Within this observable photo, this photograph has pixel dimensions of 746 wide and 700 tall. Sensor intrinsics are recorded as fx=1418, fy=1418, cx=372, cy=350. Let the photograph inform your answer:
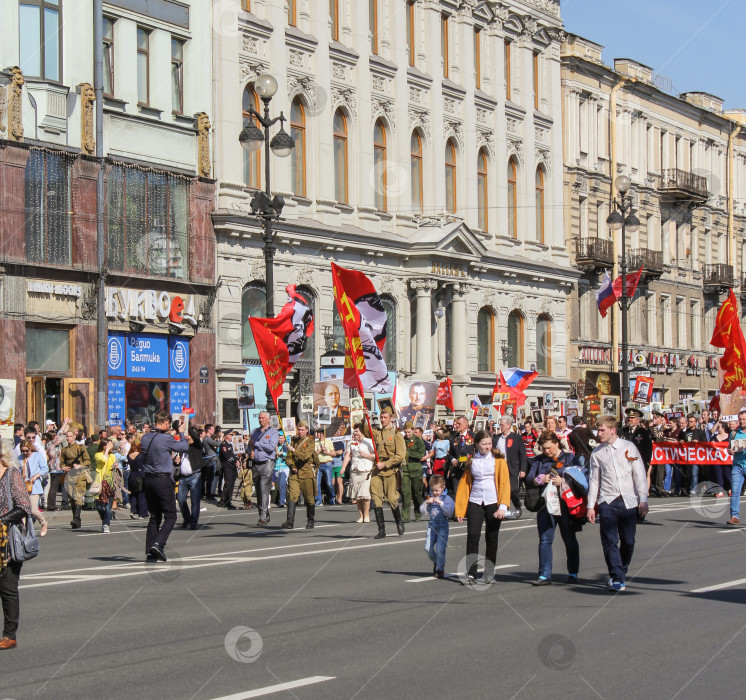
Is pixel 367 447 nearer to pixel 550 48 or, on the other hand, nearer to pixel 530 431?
pixel 530 431

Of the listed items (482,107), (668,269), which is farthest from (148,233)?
(668,269)

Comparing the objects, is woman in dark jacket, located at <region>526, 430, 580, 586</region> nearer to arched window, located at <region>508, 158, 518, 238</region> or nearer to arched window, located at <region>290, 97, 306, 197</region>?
arched window, located at <region>290, 97, 306, 197</region>

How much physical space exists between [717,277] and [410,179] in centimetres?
2808

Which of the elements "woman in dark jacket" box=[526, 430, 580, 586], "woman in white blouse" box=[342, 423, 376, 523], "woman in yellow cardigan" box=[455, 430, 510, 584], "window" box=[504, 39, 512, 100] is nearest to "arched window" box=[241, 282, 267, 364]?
"woman in white blouse" box=[342, 423, 376, 523]

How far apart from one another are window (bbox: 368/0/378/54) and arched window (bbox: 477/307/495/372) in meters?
10.6

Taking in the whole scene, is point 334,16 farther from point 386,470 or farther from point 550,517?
point 550,517

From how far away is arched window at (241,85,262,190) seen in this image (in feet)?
130

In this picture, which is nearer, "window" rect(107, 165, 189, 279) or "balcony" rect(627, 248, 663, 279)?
"window" rect(107, 165, 189, 279)

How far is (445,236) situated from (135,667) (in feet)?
122

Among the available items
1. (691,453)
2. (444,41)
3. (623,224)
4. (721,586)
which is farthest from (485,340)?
(721,586)

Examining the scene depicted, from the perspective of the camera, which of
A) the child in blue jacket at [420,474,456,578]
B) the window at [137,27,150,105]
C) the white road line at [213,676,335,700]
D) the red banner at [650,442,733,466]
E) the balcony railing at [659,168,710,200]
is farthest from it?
the balcony railing at [659,168,710,200]

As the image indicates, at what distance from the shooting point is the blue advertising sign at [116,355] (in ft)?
115

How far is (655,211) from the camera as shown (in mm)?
64875

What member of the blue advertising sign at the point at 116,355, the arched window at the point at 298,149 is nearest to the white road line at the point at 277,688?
the blue advertising sign at the point at 116,355
